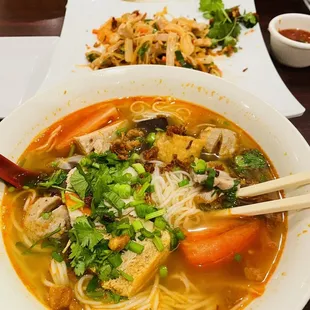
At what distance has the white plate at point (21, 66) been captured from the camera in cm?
321

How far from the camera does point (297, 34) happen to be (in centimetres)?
366

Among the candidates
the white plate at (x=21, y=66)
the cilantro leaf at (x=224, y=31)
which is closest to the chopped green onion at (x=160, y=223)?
the white plate at (x=21, y=66)

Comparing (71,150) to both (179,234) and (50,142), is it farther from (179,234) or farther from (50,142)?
(179,234)

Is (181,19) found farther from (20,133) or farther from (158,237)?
(158,237)

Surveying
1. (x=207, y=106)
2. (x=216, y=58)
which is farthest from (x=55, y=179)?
(x=216, y=58)

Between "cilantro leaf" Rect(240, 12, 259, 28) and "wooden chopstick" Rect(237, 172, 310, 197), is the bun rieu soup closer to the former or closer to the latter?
"wooden chopstick" Rect(237, 172, 310, 197)

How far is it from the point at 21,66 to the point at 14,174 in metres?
1.69

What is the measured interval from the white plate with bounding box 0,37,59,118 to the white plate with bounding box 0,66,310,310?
804 mm

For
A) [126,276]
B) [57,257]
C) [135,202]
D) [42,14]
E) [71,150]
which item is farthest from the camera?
[42,14]

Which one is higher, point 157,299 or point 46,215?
point 46,215

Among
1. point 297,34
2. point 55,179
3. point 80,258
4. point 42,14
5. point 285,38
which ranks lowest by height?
point 297,34

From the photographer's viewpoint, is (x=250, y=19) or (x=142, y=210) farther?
(x=250, y=19)

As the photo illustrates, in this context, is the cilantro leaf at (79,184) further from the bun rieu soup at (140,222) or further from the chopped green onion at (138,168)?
the chopped green onion at (138,168)

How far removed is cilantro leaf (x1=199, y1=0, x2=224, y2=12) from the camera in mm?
3839
